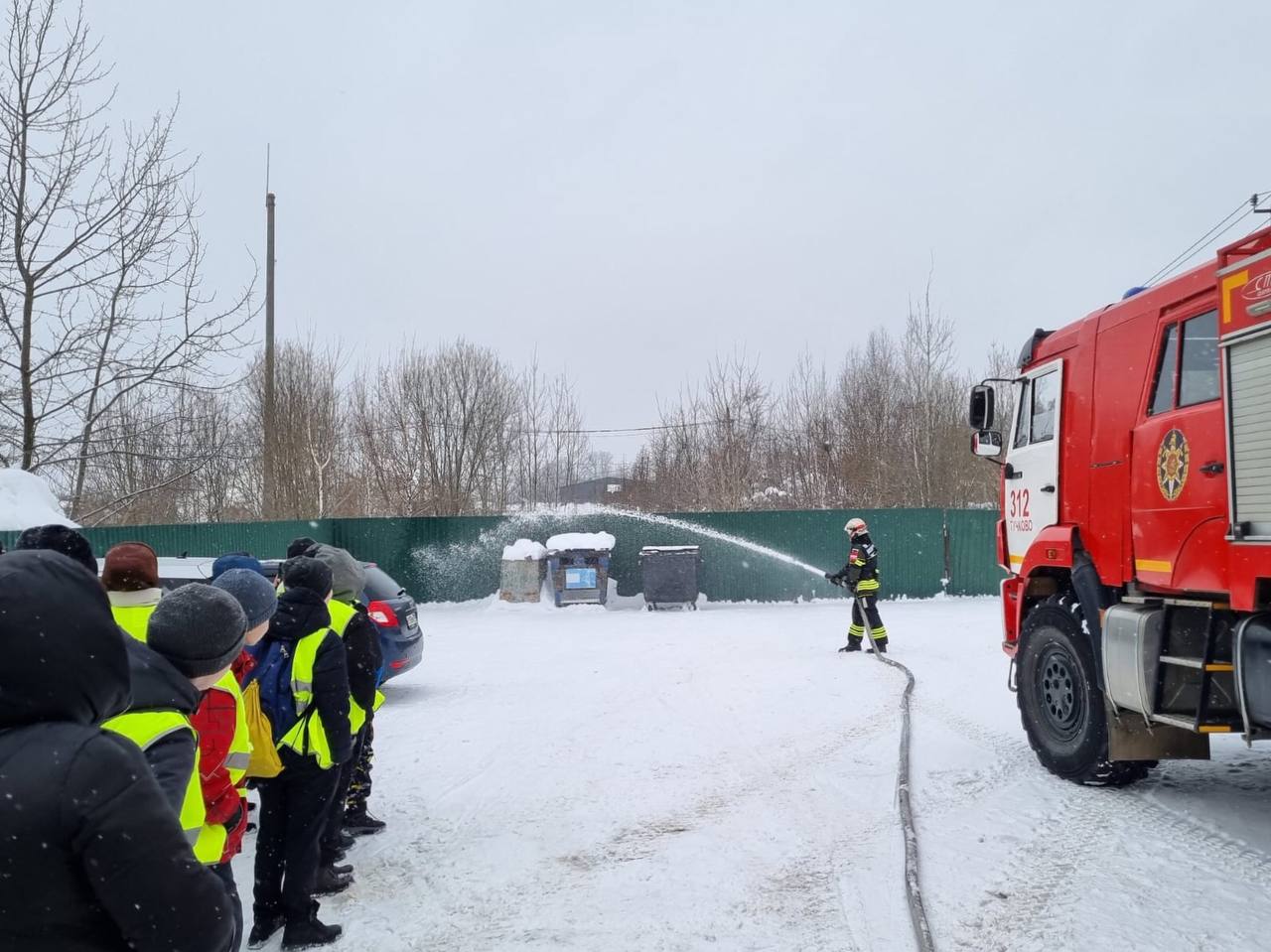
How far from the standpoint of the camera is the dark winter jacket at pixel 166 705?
2.17 meters

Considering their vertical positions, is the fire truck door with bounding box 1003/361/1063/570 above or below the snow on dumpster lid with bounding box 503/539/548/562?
above

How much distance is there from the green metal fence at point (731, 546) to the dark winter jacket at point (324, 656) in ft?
51.2

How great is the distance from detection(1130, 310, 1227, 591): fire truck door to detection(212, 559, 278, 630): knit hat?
15.4ft

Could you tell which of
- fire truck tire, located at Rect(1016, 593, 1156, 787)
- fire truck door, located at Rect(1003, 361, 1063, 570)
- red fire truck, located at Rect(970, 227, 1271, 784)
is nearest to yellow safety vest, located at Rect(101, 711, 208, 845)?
red fire truck, located at Rect(970, 227, 1271, 784)

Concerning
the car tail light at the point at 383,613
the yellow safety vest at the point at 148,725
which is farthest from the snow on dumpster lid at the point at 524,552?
the yellow safety vest at the point at 148,725

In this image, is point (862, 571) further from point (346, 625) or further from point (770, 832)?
point (346, 625)

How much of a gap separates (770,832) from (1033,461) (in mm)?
3648

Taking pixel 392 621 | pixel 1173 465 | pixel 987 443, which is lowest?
pixel 392 621

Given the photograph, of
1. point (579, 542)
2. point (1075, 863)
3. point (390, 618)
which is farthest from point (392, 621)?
point (579, 542)

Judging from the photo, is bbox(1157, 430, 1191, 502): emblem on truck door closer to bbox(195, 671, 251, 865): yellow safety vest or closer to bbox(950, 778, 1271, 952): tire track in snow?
bbox(950, 778, 1271, 952): tire track in snow

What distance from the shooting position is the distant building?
121 ft

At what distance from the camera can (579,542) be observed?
18.7m

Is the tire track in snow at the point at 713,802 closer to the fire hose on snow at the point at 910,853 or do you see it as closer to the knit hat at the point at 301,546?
the fire hose on snow at the point at 910,853

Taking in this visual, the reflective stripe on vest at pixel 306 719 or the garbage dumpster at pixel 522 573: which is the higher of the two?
the reflective stripe on vest at pixel 306 719
